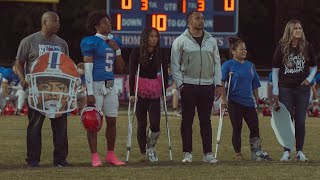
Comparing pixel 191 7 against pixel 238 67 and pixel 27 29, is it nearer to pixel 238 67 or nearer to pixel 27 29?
pixel 27 29

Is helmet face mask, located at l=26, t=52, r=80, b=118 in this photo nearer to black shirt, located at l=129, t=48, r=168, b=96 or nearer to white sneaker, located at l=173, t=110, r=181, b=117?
black shirt, located at l=129, t=48, r=168, b=96

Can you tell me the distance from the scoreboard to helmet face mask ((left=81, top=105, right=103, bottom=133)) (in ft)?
51.7

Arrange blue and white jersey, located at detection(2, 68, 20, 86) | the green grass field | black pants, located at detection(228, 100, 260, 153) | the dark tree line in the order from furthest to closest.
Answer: the dark tree line, blue and white jersey, located at detection(2, 68, 20, 86), black pants, located at detection(228, 100, 260, 153), the green grass field

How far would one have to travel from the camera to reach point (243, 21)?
1614 inches

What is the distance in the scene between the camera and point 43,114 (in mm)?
13773

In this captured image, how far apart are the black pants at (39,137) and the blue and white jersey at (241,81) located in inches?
108

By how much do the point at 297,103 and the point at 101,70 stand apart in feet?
9.32

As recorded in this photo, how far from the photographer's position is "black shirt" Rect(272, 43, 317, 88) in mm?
15102

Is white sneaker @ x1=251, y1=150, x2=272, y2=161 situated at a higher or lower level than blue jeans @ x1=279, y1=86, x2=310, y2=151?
lower

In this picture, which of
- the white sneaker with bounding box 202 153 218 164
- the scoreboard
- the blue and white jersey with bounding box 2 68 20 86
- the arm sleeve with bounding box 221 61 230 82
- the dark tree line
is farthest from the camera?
the dark tree line

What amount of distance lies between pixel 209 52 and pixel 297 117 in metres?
1.59

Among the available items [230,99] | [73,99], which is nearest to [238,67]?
[230,99]

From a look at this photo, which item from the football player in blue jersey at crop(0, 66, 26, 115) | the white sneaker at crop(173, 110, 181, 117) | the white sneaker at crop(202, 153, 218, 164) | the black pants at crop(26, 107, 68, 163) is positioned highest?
the black pants at crop(26, 107, 68, 163)

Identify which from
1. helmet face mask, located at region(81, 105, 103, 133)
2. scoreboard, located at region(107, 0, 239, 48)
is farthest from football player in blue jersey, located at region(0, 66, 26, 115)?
helmet face mask, located at region(81, 105, 103, 133)
